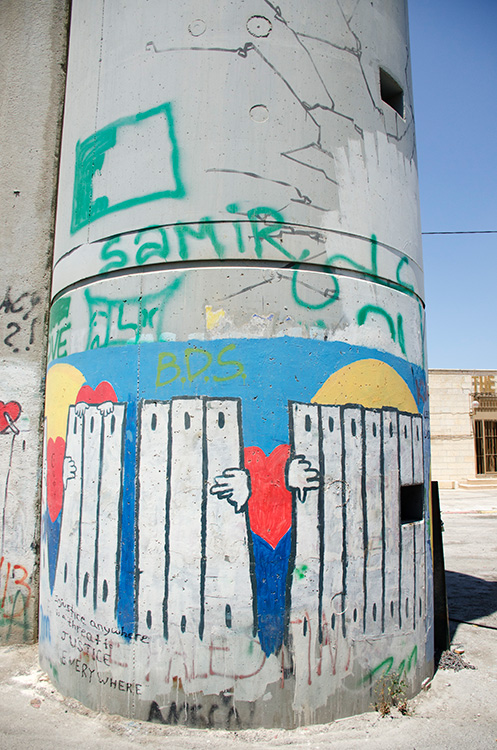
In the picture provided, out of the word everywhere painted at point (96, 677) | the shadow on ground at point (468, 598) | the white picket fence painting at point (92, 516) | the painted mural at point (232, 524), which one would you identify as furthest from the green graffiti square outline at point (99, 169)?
the shadow on ground at point (468, 598)

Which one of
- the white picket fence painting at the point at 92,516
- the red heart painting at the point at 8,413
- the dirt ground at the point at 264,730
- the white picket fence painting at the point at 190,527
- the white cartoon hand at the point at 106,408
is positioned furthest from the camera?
the red heart painting at the point at 8,413

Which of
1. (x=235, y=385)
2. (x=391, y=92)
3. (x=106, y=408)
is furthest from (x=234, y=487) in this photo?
(x=391, y=92)

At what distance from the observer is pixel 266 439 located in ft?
13.3

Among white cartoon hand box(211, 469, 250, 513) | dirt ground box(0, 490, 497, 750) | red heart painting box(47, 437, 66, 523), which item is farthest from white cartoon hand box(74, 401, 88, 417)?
dirt ground box(0, 490, 497, 750)

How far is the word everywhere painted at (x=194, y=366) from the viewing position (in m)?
4.11

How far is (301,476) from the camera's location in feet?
13.5

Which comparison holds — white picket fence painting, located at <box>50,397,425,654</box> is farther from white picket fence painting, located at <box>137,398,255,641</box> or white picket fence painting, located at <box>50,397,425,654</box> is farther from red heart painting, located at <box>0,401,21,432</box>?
red heart painting, located at <box>0,401,21,432</box>

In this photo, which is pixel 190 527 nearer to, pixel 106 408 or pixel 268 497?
pixel 268 497

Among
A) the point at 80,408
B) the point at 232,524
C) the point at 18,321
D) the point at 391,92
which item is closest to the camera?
the point at 232,524

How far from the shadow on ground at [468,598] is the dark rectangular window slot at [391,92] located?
18.9 feet

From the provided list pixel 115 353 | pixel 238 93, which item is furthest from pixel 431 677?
pixel 238 93

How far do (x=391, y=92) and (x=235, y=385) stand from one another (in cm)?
352

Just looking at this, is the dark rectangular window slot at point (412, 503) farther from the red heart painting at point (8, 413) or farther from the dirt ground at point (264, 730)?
the red heart painting at point (8, 413)

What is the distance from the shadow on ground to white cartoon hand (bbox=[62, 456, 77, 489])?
4607mm
